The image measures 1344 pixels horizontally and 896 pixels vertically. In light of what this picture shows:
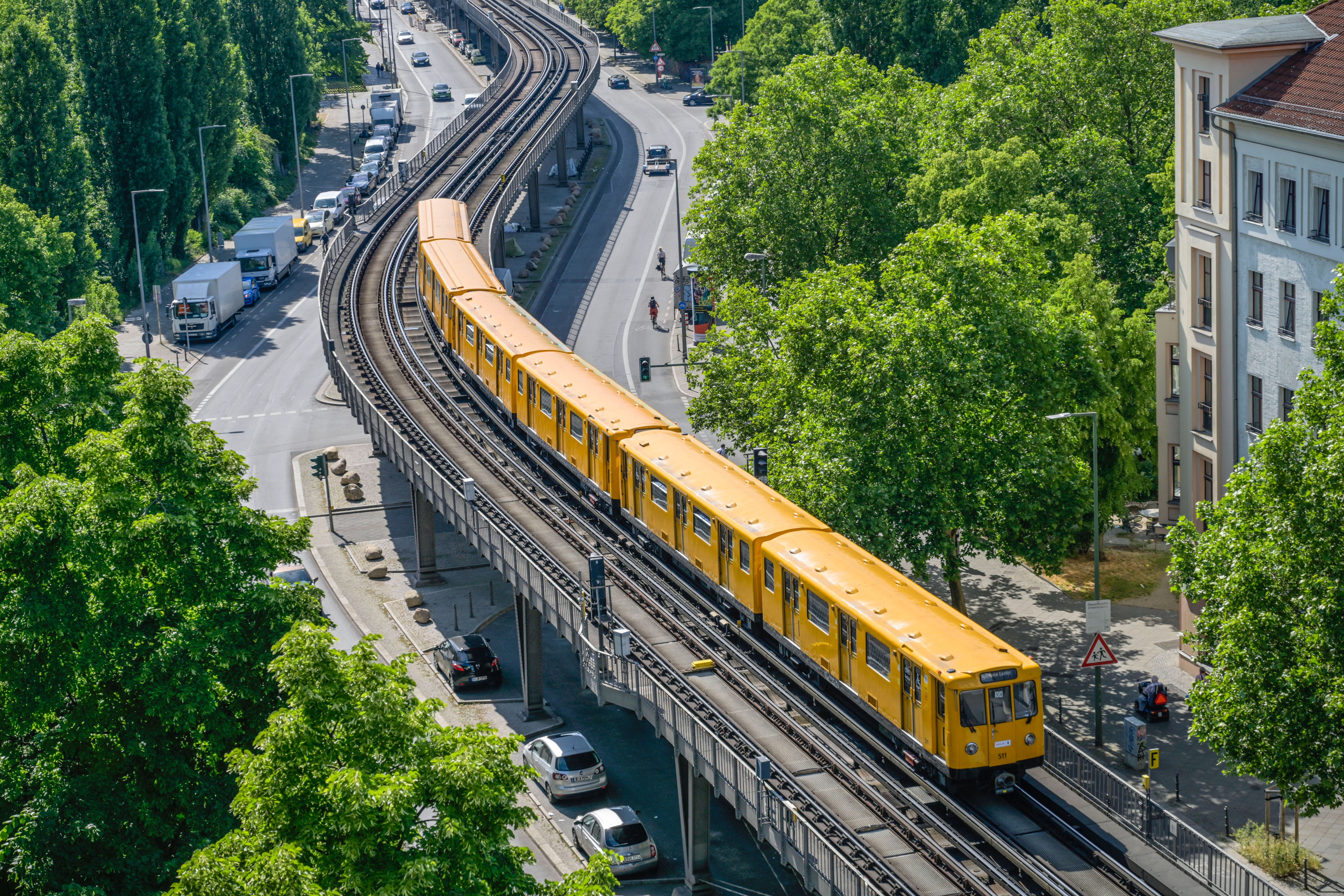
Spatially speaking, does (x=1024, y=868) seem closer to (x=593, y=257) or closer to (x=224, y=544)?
(x=224, y=544)

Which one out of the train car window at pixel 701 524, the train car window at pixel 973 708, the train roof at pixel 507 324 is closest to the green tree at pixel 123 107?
the train roof at pixel 507 324

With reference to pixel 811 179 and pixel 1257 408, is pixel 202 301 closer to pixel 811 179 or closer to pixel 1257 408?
pixel 811 179

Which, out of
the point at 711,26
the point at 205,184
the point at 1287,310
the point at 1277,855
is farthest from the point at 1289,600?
the point at 711,26

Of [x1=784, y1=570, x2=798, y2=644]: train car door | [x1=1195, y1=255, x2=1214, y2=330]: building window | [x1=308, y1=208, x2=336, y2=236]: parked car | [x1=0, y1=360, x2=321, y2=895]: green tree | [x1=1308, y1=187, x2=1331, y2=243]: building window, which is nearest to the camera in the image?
[x1=0, y1=360, x2=321, y2=895]: green tree

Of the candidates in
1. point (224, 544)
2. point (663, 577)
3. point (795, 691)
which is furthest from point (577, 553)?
point (224, 544)

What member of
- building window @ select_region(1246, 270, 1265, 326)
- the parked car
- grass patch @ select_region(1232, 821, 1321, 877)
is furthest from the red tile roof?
the parked car

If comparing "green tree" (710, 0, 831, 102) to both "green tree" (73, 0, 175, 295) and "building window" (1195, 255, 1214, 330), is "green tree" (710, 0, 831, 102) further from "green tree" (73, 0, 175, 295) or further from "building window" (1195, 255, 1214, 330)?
"building window" (1195, 255, 1214, 330)

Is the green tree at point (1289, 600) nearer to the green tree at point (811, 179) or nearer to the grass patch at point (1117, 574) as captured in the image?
the grass patch at point (1117, 574)
